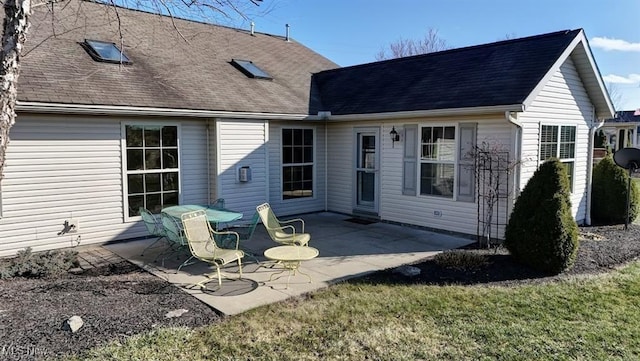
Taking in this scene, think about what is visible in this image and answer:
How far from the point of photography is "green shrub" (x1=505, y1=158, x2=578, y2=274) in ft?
21.5

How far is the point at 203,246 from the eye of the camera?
261 inches

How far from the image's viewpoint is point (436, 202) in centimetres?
956

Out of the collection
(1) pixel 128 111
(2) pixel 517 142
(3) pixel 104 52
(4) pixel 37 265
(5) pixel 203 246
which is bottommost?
(4) pixel 37 265

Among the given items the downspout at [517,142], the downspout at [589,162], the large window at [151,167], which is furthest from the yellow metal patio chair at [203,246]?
the downspout at [589,162]

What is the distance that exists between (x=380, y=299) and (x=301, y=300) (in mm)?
962

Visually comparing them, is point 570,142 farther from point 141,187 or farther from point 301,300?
point 141,187

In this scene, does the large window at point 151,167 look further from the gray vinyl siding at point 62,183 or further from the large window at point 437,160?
the large window at point 437,160

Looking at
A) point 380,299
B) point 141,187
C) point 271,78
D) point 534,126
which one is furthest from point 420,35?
point 380,299

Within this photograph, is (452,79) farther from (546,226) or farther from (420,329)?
(420,329)

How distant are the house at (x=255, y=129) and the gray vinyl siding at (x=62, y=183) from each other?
0.02 m

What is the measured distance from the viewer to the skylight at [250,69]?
11.8 m

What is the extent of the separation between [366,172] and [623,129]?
28411 mm

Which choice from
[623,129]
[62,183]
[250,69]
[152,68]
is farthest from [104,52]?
[623,129]

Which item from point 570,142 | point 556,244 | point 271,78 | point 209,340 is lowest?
point 209,340
